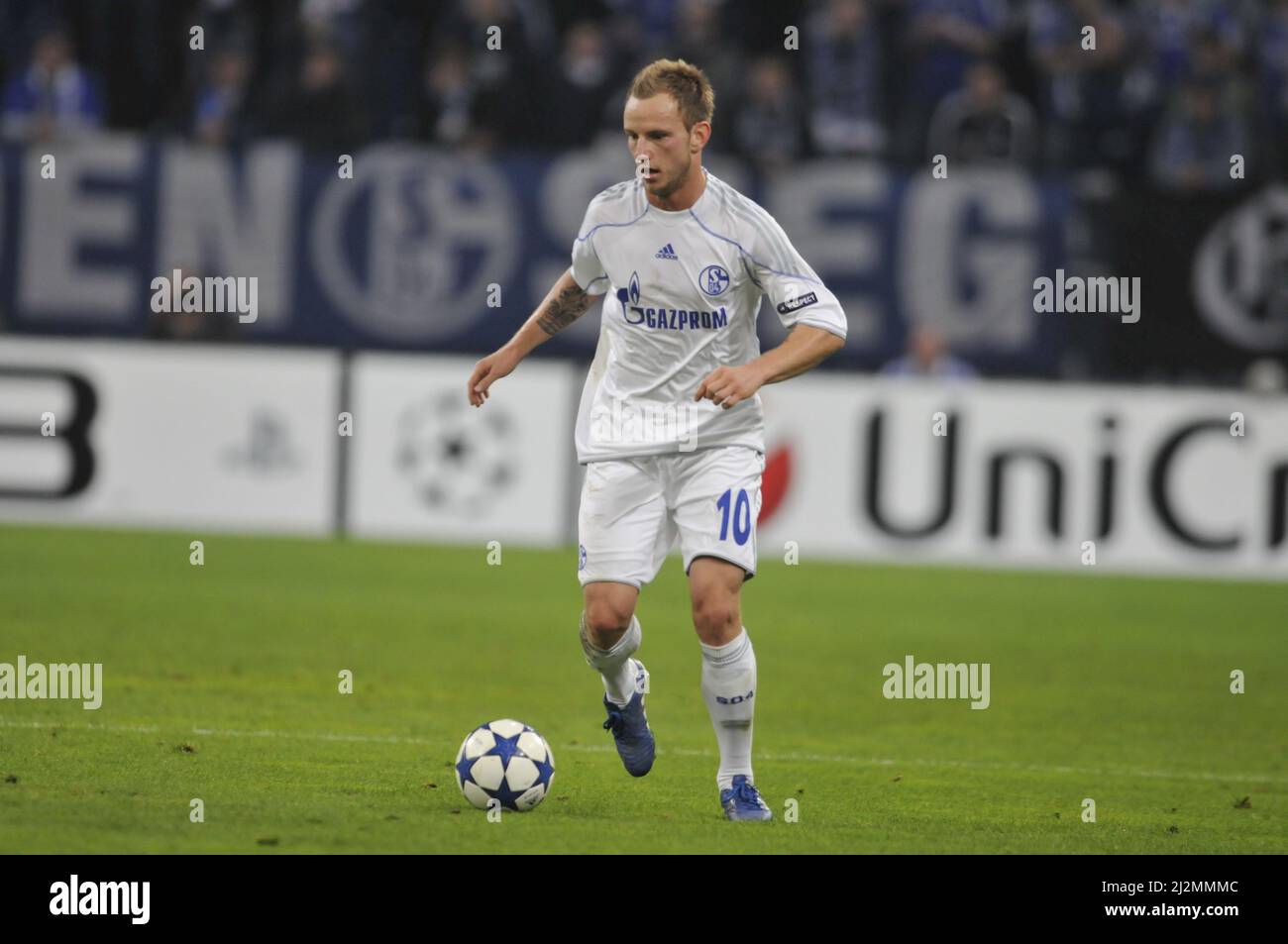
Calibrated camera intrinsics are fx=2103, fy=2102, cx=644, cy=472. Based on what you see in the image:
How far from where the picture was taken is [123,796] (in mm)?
6949

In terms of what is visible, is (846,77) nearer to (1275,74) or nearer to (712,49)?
(712,49)

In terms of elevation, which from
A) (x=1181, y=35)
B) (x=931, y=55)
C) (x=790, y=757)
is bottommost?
(x=790, y=757)

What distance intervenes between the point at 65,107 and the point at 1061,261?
376 inches

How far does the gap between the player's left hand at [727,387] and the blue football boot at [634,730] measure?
130 cm

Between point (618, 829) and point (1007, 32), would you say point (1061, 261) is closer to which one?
point (1007, 32)

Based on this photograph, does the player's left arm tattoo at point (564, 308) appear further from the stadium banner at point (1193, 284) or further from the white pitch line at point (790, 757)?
the stadium banner at point (1193, 284)

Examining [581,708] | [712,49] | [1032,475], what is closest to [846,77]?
[712,49]

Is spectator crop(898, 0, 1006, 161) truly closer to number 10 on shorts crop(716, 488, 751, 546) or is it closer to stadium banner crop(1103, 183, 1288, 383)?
stadium banner crop(1103, 183, 1288, 383)

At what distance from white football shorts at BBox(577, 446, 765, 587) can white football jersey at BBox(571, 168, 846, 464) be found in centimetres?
6

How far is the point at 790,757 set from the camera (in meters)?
9.05

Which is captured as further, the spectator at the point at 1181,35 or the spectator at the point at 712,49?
the spectator at the point at 1181,35

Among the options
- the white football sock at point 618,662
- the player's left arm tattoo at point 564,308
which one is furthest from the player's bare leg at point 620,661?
the player's left arm tattoo at point 564,308

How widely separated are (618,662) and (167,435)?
10236 mm

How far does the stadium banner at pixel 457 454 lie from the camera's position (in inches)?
677
